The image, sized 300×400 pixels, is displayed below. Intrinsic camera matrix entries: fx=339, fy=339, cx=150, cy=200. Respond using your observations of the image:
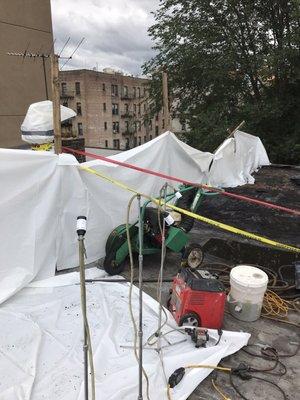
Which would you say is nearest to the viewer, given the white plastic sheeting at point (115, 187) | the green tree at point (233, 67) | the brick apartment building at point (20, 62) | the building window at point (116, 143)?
the white plastic sheeting at point (115, 187)

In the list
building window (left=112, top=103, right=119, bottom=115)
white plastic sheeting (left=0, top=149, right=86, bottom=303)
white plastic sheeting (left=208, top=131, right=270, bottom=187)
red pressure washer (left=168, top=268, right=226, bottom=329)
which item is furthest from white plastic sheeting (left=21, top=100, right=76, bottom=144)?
building window (left=112, top=103, right=119, bottom=115)

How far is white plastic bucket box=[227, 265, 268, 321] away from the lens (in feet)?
11.5

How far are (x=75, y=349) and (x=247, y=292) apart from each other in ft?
5.90

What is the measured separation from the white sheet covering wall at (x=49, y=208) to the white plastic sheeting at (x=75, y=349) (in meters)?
0.35

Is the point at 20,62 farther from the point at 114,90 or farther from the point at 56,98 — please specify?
the point at 114,90

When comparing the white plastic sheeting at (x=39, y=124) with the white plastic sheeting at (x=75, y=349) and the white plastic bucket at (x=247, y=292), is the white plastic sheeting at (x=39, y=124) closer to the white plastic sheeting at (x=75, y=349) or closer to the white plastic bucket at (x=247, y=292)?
the white plastic sheeting at (x=75, y=349)

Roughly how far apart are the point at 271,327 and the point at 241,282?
1.92 ft

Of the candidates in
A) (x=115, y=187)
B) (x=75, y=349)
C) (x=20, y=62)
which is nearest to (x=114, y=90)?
(x=20, y=62)

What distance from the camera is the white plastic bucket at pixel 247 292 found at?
3.51 meters

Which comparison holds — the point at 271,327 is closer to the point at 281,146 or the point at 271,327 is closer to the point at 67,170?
the point at 67,170

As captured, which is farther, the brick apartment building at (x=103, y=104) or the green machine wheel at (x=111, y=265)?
the brick apartment building at (x=103, y=104)

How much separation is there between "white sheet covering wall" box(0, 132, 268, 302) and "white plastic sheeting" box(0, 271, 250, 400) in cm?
35

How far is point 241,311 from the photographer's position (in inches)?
143

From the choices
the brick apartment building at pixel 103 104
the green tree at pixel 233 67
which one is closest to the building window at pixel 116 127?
the brick apartment building at pixel 103 104
